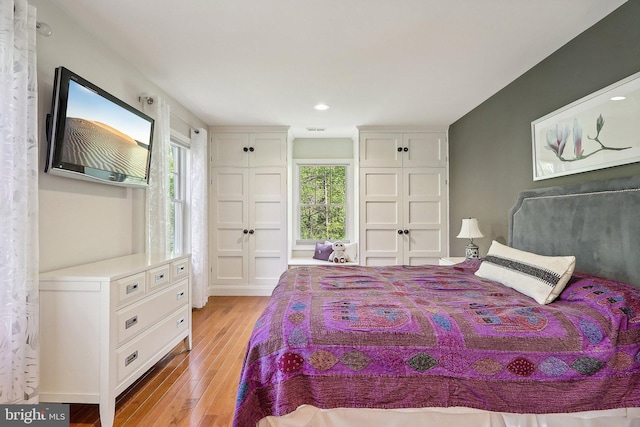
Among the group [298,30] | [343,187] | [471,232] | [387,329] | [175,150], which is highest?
[298,30]

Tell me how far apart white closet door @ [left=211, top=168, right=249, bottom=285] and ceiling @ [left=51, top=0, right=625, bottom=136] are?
126 centimetres

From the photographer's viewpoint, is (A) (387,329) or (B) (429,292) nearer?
(A) (387,329)

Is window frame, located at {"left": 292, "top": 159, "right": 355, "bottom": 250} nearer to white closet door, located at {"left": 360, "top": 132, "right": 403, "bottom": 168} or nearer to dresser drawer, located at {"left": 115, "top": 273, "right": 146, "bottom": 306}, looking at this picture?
white closet door, located at {"left": 360, "top": 132, "right": 403, "bottom": 168}

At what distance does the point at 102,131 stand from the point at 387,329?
2275mm

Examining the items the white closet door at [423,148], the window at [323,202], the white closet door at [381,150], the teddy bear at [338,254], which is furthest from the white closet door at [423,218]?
the window at [323,202]

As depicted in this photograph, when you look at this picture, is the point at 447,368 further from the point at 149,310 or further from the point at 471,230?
the point at 471,230

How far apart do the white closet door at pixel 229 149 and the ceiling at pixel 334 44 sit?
1.00 m

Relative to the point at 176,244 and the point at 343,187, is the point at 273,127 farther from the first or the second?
the point at 176,244

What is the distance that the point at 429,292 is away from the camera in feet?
6.77

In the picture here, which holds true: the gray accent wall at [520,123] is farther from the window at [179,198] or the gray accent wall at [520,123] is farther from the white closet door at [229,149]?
the window at [179,198]

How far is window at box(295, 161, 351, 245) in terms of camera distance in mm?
5344

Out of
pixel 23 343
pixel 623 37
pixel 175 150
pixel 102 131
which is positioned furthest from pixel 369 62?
pixel 23 343

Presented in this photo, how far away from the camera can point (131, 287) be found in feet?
6.48

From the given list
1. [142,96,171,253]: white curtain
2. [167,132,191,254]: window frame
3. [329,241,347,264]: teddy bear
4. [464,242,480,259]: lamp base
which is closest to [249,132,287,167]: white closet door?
[167,132,191,254]: window frame
